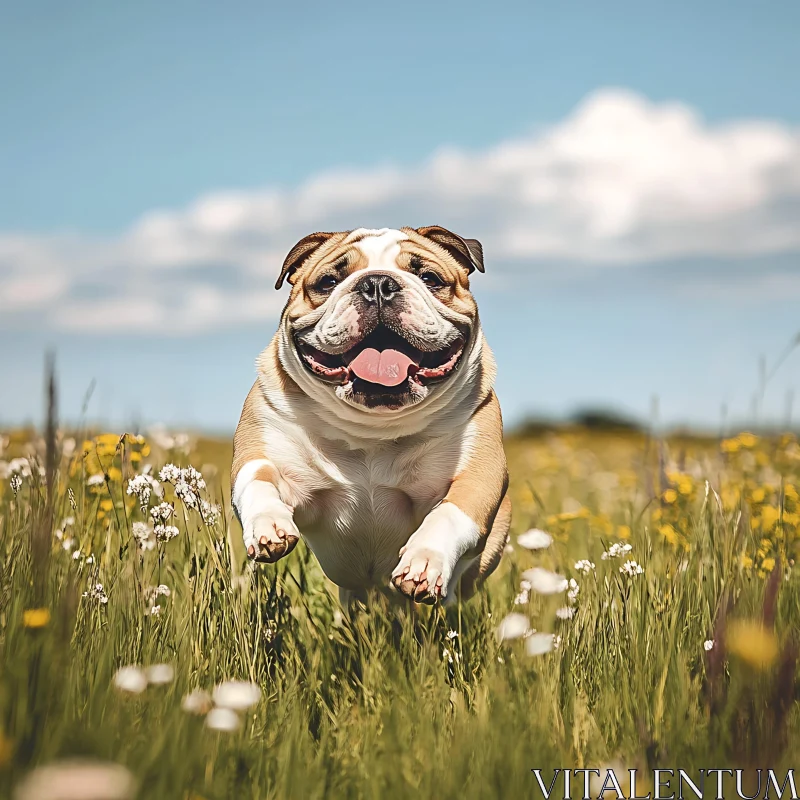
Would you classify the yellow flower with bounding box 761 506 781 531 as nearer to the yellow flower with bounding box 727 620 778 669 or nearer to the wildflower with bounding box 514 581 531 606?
the wildflower with bounding box 514 581 531 606

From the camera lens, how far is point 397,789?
2.54 m

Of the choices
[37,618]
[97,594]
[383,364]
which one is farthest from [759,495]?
[37,618]

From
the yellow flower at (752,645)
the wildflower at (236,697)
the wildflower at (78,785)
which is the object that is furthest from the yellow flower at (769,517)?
the wildflower at (78,785)

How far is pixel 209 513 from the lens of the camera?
3969 millimetres

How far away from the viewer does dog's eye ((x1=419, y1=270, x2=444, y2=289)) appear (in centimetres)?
422

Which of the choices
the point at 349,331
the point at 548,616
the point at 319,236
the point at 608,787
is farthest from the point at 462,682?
the point at 319,236

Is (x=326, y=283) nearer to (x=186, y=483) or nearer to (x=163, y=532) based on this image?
(x=186, y=483)

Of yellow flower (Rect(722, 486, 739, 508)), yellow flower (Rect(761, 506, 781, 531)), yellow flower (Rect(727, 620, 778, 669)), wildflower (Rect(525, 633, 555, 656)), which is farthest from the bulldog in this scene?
yellow flower (Rect(722, 486, 739, 508))

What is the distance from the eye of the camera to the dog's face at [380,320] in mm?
3943

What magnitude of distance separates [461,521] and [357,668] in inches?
34.4

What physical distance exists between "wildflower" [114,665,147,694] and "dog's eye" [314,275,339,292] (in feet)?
→ 6.64

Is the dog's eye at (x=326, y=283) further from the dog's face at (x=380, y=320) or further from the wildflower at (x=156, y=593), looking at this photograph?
the wildflower at (x=156, y=593)

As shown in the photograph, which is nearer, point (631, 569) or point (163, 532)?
point (163, 532)

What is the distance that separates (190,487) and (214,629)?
60cm
